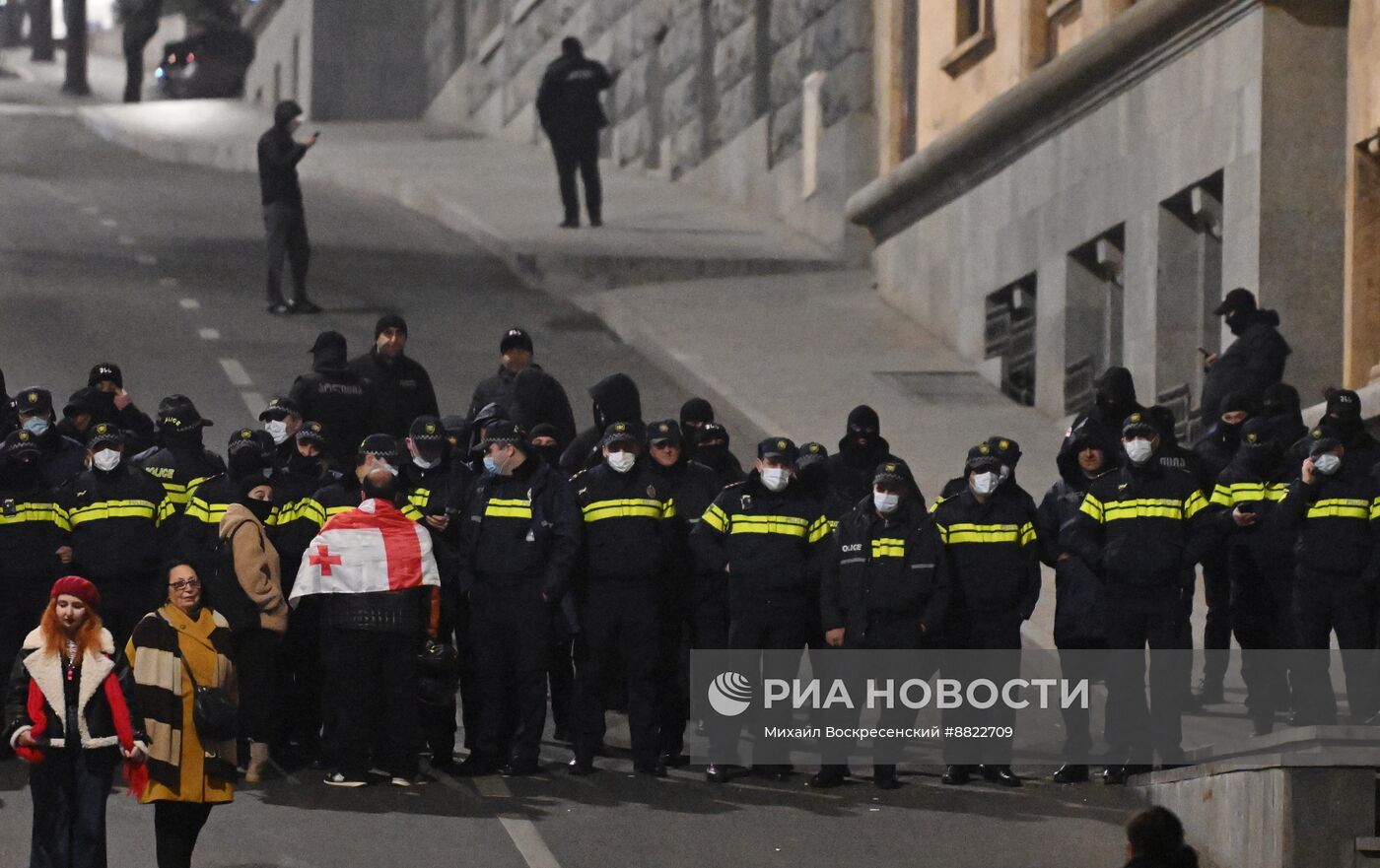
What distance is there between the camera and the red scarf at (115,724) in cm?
1153

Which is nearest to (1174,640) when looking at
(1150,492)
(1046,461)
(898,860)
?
(1150,492)

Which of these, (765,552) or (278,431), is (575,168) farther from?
(765,552)

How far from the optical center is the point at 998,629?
48.4 ft

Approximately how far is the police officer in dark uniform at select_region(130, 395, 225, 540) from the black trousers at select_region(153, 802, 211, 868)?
3692 mm

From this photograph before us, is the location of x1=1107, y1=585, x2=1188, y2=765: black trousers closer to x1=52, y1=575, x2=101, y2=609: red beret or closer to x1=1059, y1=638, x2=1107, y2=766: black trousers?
x1=1059, y1=638, x2=1107, y2=766: black trousers

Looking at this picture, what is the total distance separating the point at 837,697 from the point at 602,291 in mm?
16002

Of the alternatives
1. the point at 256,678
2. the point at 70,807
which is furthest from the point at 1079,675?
the point at 70,807

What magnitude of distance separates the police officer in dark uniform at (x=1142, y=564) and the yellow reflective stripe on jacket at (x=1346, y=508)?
2.24 ft

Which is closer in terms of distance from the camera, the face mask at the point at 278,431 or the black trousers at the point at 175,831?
the black trousers at the point at 175,831

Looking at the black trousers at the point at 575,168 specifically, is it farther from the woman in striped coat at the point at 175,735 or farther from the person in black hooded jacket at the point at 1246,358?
the woman in striped coat at the point at 175,735

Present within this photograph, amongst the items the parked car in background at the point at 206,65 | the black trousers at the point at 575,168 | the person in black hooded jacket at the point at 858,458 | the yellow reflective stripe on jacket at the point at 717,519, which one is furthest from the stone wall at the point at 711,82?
the yellow reflective stripe on jacket at the point at 717,519

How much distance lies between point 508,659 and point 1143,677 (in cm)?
315

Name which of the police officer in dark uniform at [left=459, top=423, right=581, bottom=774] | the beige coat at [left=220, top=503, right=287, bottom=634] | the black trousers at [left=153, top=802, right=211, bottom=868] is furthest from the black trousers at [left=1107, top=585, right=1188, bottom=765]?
the black trousers at [left=153, top=802, right=211, bottom=868]

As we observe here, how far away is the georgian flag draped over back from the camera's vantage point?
46.4 ft
